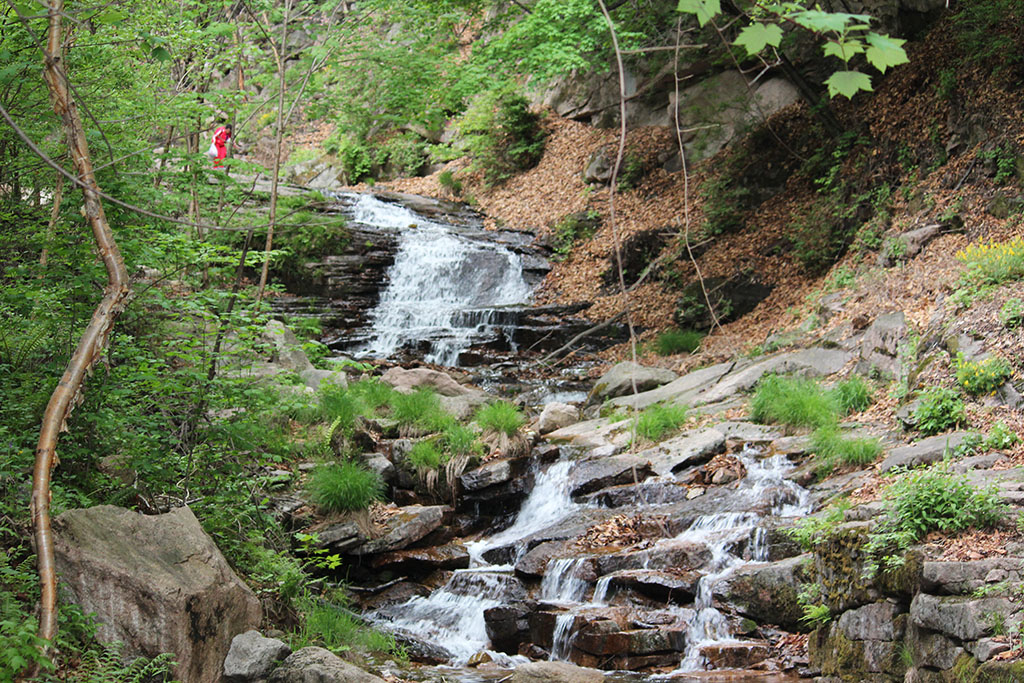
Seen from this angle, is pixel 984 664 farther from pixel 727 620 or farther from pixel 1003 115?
pixel 1003 115

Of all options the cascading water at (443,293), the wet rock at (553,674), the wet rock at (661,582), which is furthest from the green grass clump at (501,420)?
the wet rock at (553,674)

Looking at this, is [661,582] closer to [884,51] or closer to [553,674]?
[553,674]

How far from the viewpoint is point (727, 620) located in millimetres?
5438

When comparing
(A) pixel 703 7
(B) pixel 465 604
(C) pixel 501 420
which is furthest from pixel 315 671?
(C) pixel 501 420

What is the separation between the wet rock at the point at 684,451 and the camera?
7.72 meters

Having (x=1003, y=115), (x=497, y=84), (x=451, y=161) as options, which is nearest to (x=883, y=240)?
(x=1003, y=115)

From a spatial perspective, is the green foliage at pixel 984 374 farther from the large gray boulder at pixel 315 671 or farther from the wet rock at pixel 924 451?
the large gray boulder at pixel 315 671

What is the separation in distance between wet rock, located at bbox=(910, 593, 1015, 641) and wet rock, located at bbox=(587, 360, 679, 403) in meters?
6.34

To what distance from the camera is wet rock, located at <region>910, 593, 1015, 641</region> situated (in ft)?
12.3

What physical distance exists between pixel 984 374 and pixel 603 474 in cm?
349

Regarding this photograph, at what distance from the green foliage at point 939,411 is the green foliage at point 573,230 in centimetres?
1018

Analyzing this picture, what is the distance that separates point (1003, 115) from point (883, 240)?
195cm

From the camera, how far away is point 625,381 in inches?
417

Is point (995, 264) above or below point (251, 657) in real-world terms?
above
